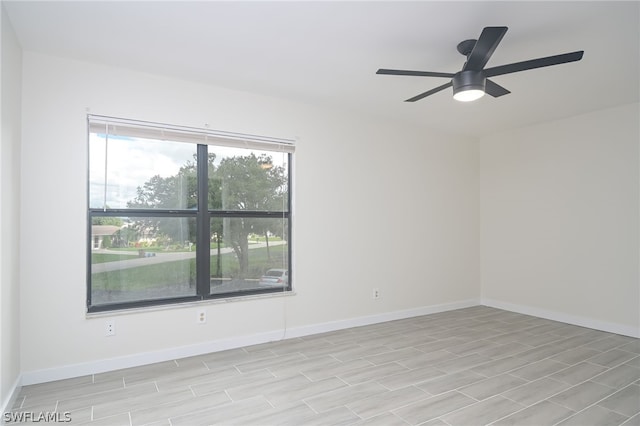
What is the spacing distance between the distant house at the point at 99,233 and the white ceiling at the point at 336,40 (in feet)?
4.54

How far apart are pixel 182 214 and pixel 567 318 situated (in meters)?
4.66

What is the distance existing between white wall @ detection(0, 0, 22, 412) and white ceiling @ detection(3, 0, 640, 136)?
0.26 metres

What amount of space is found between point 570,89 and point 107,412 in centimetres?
472

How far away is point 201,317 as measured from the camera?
3525 millimetres

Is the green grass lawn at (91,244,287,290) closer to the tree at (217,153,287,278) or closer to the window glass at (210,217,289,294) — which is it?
the window glass at (210,217,289,294)

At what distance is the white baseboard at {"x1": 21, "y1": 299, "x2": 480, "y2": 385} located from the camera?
2.89 meters

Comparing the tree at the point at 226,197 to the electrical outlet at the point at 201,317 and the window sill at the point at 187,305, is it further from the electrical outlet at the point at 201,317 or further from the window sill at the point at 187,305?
the electrical outlet at the point at 201,317

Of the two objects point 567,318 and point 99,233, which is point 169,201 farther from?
point 567,318

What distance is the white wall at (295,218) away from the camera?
2.90m

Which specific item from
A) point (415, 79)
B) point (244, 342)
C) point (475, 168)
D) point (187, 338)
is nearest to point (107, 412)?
point (187, 338)

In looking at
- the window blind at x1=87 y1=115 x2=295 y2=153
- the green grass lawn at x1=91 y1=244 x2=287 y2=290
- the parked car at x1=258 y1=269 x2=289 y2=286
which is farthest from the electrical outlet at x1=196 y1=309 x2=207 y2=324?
the window blind at x1=87 y1=115 x2=295 y2=153

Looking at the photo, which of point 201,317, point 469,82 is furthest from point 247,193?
point 469,82

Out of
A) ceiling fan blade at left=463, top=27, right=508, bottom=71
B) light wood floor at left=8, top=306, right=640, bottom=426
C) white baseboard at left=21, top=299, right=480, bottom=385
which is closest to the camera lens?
ceiling fan blade at left=463, top=27, right=508, bottom=71

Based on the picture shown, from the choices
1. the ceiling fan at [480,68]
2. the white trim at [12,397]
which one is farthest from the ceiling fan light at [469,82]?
the white trim at [12,397]
